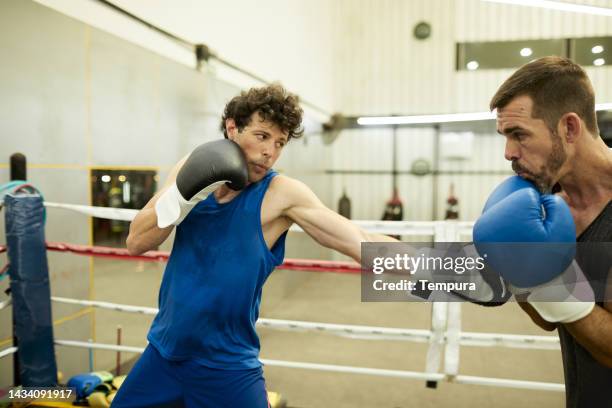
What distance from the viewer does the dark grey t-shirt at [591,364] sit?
101 centimetres

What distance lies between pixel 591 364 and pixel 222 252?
0.96 meters

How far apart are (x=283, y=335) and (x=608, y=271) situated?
3.25 metres

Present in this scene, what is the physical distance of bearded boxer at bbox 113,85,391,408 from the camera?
1190 mm

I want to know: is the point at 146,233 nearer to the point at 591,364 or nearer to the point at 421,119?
the point at 591,364

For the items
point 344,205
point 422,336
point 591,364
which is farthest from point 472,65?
point 591,364

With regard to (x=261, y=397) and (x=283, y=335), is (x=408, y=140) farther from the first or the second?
(x=261, y=397)

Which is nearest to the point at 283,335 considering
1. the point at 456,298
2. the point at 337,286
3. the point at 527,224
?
the point at 337,286

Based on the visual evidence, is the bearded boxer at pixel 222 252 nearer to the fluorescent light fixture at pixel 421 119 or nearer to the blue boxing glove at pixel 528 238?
the blue boxing glove at pixel 528 238

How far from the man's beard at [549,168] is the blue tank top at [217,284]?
2.28 feet

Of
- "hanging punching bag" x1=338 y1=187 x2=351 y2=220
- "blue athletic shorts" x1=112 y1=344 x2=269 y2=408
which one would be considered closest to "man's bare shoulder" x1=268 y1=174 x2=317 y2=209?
"blue athletic shorts" x1=112 y1=344 x2=269 y2=408

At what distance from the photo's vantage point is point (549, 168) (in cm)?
102

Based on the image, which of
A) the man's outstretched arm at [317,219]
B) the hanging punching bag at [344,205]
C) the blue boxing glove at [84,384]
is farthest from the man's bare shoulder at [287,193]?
the hanging punching bag at [344,205]

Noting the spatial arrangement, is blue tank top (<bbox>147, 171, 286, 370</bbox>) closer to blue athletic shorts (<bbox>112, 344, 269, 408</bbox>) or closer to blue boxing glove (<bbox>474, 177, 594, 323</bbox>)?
blue athletic shorts (<bbox>112, 344, 269, 408</bbox>)

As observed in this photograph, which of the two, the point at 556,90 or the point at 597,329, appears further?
the point at 556,90
